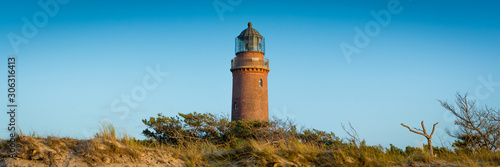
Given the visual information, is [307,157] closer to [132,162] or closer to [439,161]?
[439,161]

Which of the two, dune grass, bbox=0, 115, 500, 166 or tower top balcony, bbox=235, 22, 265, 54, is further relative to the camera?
tower top balcony, bbox=235, 22, 265, 54

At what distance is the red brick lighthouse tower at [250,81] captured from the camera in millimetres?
35438

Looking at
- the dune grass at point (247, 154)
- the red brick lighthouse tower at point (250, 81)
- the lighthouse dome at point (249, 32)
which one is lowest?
the dune grass at point (247, 154)

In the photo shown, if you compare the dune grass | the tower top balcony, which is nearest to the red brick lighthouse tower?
the tower top balcony

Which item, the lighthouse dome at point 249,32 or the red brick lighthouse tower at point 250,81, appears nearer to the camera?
the red brick lighthouse tower at point 250,81

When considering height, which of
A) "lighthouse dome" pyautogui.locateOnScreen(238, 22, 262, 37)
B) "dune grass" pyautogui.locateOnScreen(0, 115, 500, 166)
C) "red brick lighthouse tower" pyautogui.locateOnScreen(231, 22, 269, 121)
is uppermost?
"lighthouse dome" pyautogui.locateOnScreen(238, 22, 262, 37)

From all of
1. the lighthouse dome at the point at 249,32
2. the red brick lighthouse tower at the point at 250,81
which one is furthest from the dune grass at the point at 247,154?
the lighthouse dome at the point at 249,32

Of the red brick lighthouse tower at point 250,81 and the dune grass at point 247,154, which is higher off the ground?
the red brick lighthouse tower at point 250,81

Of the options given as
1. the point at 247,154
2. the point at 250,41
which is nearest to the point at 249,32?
the point at 250,41

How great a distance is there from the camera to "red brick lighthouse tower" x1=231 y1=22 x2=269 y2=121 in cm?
3544

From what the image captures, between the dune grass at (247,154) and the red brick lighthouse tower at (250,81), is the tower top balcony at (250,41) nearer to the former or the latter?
the red brick lighthouse tower at (250,81)

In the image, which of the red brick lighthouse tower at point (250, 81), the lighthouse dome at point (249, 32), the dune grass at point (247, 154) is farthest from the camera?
the lighthouse dome at point (249, 32)

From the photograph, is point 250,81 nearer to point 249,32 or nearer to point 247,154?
point 249,32

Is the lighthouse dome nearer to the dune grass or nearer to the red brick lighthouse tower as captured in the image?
the red brick lighthouse tower
